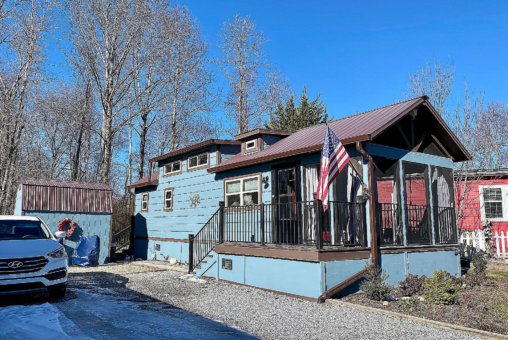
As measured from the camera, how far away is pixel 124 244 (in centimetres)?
1977

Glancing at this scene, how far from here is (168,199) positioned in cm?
1706

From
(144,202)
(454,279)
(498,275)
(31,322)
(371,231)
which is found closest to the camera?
(31,322)

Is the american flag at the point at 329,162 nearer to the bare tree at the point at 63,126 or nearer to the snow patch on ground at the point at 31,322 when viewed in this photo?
the snow patch on ground at the point at 31,322

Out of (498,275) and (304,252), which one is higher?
(304,252)

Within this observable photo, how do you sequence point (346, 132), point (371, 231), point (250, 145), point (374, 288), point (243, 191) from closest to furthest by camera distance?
1. point (374, 288)
2. point (371, 231)
3. point (346, 132)
4. point (243, 191)
5. point (250, 145)

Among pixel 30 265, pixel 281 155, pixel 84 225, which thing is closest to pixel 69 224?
pixel 84 225

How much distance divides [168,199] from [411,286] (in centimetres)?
1128

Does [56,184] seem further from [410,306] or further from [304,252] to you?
[410,306]

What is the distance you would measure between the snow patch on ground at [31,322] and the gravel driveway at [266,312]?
188cm

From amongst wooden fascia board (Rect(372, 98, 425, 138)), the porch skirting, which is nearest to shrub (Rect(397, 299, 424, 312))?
the porch skirting

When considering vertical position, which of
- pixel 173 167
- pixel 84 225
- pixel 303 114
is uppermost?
pixel 303 114

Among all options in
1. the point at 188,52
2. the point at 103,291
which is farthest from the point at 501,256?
the point at 188,52

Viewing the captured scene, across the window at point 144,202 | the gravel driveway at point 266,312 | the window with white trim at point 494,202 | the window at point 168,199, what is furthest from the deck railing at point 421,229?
the window at point 144,202

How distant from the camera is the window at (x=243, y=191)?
40.4 ft
